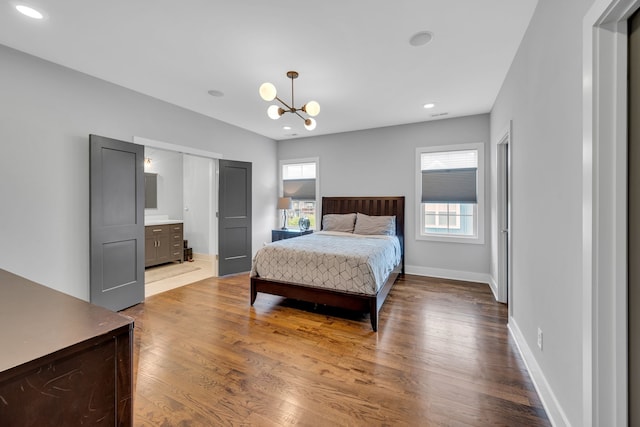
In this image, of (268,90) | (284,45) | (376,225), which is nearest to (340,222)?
(376,225)

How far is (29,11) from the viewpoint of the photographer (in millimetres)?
2070

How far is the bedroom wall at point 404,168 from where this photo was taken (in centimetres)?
443

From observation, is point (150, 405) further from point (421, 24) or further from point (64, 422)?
point (421, 24)

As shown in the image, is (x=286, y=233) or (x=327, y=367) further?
(x=286, y=233)

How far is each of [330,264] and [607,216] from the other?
2282 millimetres

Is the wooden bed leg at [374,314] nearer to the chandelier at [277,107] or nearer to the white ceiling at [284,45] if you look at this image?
the chandelier at [277,107]

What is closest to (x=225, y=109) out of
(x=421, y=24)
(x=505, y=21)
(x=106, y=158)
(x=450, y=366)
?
(x=106, y=158)

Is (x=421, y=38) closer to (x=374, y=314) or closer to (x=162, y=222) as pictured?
(x=374, y=314)

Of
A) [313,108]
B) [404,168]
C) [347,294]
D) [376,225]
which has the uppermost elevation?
[313,108]

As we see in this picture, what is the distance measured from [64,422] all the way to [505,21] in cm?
332

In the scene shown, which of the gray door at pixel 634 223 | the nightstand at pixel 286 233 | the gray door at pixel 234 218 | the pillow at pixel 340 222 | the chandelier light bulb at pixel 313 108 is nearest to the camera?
the gray door at pixel 634 223

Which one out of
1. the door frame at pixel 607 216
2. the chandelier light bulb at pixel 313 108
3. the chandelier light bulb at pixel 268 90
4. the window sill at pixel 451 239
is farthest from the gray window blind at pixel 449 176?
the door frame at pixel 607 216

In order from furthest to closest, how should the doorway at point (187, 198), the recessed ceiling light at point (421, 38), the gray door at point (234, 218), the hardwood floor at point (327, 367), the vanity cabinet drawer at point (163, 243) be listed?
1. the doorway at point (187, 198)
2. the vanity cabinet drawer at point (163, 243)
3. the gray door at point (234, 218)
4. the recessed ceiling light at point (421, 38)
5. the hardwood floor at point (327, 367)

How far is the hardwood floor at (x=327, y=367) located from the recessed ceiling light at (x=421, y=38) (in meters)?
2.77
